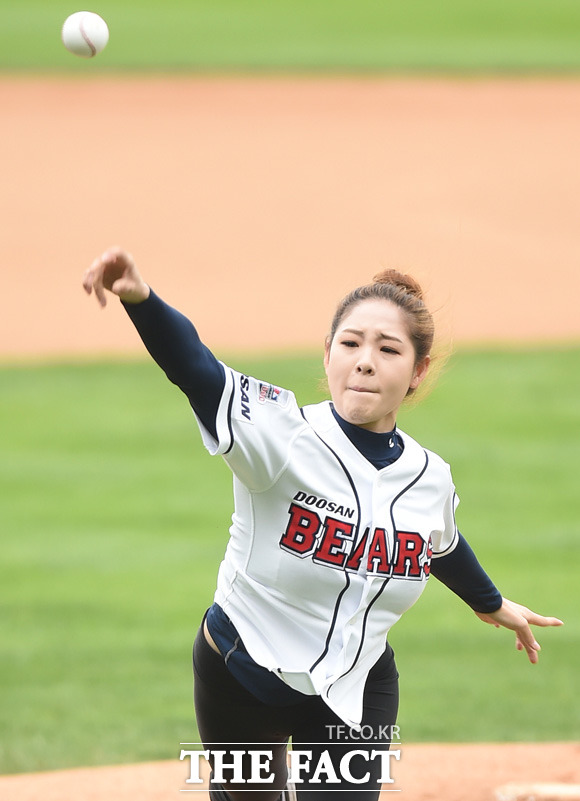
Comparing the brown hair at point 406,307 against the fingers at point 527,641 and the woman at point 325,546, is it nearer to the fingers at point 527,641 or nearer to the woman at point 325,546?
the woman at point 325,546

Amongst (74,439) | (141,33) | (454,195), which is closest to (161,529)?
(74,439)

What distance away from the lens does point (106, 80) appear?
74.3ft

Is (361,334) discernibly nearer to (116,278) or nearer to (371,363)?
(371,363)

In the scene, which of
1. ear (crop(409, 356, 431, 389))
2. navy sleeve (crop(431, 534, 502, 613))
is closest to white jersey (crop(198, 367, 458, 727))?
ear (crop(409, 356, 431, 389))

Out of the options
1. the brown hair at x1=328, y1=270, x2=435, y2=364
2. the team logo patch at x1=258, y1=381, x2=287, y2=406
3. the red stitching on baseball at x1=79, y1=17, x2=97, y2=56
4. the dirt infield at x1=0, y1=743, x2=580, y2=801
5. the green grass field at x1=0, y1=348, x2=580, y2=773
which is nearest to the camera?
the team logo patch at x1=258, y1=381, x2=287, y2=406

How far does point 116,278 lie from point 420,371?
91cm

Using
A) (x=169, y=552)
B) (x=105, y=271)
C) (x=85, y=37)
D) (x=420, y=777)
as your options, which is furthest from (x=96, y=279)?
(x=169, y=552)

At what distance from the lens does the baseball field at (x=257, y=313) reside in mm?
6410

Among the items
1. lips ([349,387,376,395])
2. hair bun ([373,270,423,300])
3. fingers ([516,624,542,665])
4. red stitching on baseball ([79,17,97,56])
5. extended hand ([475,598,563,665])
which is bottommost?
fingers ([516,624,542,665])

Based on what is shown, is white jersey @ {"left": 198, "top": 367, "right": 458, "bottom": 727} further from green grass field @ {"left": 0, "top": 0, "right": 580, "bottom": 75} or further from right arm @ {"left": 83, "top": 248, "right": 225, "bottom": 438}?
green grass field @ {"left": 0, "top": 0, "right": 580, "bottom": 75}

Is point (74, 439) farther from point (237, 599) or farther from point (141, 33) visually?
point (141, 33)

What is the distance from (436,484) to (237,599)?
1.89 feet

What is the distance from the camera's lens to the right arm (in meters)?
2.53

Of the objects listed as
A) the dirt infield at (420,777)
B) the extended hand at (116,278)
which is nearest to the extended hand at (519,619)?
the dirt infield at (420,777)
